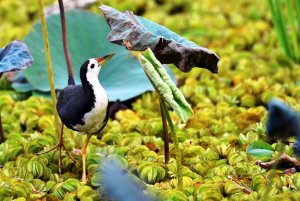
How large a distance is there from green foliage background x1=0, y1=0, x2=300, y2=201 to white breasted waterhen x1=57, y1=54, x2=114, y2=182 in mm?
149

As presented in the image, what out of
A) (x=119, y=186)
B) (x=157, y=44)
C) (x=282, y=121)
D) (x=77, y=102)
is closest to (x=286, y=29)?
(x=157, y=44)

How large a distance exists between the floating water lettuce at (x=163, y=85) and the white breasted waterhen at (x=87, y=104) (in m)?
0.16

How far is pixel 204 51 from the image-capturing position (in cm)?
190

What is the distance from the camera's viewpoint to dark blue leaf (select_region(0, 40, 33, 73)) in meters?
2.08

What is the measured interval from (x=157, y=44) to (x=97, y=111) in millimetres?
227

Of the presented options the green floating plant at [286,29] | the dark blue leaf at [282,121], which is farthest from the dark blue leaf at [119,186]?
the green floating plant at [286,29]

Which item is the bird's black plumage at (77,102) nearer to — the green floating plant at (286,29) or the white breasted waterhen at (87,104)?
the white breasted waterhen at (87,104)

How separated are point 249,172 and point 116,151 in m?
0.40

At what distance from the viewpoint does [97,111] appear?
1.87m

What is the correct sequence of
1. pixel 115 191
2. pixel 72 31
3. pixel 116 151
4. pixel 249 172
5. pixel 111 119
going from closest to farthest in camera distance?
pixel 115 191 → pixel 249 172 → pixel 116 151 → pixel 111 119 → pixel 72 31

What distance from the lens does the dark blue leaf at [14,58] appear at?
2082 mm

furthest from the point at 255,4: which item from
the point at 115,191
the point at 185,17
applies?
the point at 115,191

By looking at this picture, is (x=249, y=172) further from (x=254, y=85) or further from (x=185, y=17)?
(x=185, y=17)

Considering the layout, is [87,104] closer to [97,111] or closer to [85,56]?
[97,111]
